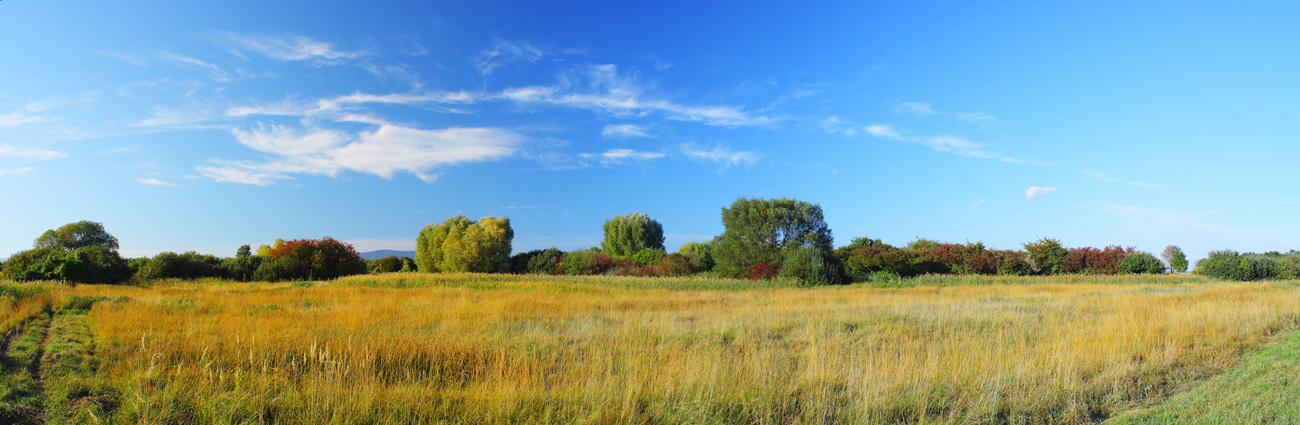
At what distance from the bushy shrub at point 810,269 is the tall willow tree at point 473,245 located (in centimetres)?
2835

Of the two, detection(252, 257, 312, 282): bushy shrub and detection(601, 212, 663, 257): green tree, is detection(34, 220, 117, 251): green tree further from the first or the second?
detection(601, 212, 663, 257): green tree

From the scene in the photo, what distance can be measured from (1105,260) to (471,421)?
47.8 metres

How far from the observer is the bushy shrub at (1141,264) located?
36375mm

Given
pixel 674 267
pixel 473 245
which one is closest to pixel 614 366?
pixel 674 267

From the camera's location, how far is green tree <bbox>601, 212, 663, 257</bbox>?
5622 cm

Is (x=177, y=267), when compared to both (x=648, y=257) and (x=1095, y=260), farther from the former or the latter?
(x=1095, y=260)

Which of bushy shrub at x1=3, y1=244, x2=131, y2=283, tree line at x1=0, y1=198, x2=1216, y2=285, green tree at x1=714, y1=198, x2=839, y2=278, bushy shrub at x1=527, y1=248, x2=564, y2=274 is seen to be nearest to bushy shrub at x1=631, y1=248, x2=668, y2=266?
tree line at x1=0, y1=198, x2=1216, y2=285

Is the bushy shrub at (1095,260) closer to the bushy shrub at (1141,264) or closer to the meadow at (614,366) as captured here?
the bushy shrub at (1141,264)

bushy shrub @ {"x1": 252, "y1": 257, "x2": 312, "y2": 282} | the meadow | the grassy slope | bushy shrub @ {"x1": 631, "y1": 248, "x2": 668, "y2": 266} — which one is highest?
bushy shrub @ {"x1": 631, "y1": 248, "x2": 668, "y2": 266}

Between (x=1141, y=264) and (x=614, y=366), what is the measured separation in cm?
4507

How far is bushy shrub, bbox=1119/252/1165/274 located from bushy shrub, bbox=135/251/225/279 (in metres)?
59.1

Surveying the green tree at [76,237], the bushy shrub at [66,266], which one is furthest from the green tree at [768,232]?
the green tree at [76,237]

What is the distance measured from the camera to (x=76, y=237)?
44.3m

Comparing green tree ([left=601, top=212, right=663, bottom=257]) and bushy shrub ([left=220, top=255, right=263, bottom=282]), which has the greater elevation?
green tree ([left=601, top=212, right=663, bottom=257])
